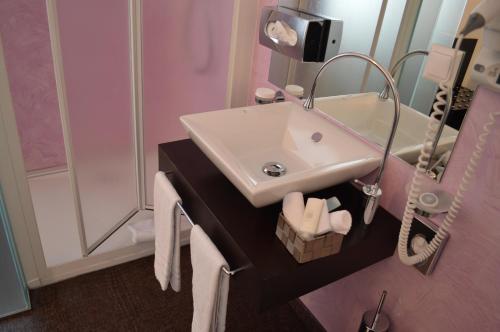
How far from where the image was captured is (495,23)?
82 cm

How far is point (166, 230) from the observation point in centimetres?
137

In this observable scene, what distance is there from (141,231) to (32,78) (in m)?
1.11

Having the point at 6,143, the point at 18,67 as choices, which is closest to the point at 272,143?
the point at 6,143

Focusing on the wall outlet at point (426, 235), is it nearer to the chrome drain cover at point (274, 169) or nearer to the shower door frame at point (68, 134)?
the chrome drain cover at point (274, 169)

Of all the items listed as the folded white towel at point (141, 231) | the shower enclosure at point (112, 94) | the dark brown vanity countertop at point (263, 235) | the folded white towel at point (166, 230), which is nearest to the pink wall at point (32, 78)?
the shower enclosure at point (112, 94)

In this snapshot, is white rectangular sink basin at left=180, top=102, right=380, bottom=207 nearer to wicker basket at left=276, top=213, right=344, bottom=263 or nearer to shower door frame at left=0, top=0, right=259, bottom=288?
wicker basket at left=276, top=213, right=344, bottom=263

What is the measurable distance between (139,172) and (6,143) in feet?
1.82

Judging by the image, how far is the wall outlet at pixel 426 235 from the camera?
1.09 meters

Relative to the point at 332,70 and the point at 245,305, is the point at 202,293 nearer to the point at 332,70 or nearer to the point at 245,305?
the point at 245,305

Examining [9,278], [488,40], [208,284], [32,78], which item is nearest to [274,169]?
[208,284]

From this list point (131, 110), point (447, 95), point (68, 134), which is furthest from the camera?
point (131, 110)

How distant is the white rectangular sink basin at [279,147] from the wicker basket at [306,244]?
0.10 m

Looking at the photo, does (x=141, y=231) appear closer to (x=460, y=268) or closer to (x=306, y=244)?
(x=306, y=244)

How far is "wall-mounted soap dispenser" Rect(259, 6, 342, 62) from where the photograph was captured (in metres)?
1.38
